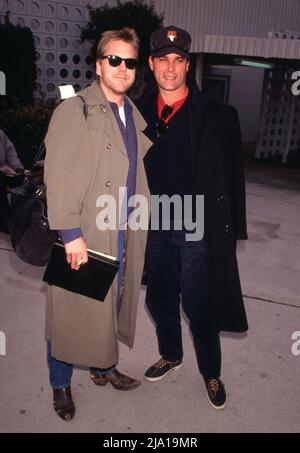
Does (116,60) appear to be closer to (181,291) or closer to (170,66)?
(170,66)

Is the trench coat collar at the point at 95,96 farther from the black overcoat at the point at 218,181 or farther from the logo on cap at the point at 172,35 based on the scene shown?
the logo on cap at the point at 172,35

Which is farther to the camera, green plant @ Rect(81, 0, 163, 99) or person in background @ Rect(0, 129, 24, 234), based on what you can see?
green plant @ Rect(81, 0, 163, 99)

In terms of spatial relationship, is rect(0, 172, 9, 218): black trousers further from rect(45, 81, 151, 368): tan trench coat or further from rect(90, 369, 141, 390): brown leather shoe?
rect(45, 81, 151, 368): tan trench coat

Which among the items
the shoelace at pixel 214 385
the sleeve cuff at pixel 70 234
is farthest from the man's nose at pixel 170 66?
the shoelace at pixel 214 385

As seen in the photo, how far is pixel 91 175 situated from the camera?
2.00m

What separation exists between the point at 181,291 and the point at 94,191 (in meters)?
0.88

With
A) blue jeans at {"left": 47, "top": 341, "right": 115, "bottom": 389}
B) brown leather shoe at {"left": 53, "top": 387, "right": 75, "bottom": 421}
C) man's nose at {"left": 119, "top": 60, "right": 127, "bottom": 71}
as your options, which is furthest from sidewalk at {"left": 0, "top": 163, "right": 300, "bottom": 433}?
man's nose at {"left": 119, "top": 60, "right": 127, "bottom": 71}

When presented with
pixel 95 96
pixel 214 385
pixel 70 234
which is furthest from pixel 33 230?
pixel 214 385

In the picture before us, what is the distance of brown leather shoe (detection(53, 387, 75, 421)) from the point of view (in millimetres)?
2355

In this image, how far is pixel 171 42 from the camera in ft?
7.56

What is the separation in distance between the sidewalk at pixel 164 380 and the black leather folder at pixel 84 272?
81cm

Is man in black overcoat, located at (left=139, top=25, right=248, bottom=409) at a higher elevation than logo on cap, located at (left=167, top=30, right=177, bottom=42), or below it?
below

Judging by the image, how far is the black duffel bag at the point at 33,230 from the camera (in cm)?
211

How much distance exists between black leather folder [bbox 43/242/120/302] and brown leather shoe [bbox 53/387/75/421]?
0.69 meters
